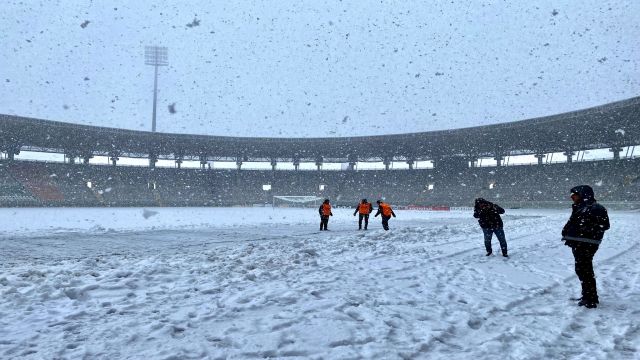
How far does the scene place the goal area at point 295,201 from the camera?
49938mm

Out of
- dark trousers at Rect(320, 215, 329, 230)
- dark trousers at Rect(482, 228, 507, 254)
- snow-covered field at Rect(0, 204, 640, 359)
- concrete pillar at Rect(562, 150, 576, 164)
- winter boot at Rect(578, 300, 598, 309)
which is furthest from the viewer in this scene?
concrete pillar at Rect(562, 150, 576, 164)

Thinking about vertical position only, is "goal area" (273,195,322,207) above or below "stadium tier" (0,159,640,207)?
below

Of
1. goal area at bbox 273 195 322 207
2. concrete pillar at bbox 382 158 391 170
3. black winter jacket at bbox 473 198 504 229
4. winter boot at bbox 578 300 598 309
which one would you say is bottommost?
goal area at bbox 273 195 322 207

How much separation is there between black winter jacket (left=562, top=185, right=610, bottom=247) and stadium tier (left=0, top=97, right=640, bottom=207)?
34275mm

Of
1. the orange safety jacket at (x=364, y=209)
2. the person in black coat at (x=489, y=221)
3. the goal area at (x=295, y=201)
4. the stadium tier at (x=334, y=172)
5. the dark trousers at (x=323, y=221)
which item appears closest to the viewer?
the person in black coat at (x=489, y=221)

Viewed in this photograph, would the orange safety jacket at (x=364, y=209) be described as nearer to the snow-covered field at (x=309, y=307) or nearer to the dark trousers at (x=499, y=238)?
the dark trousers at (x=499, y=238)

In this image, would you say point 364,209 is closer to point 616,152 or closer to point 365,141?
point 365,141

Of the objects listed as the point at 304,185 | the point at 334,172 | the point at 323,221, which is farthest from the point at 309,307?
the point at 334,172

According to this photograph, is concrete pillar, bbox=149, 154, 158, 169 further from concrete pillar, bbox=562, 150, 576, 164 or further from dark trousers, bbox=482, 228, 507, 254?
concrete pillar, bbox=562, 150, 576, 164

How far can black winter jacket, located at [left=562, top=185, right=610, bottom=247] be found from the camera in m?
4.69

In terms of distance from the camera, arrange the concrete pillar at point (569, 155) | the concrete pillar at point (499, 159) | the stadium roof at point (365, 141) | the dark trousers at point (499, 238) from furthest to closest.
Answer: the concrete pillar at point (499, 159)
the concrete pillar at point (569, 155)
the stadium roof at point (365, 141)
the dark trousers at point (499, 238)

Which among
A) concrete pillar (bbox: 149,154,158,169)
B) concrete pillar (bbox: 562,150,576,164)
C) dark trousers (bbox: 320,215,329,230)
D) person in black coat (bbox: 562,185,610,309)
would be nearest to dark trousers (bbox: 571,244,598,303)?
person in black coat (bbox: 562,185,610,309)

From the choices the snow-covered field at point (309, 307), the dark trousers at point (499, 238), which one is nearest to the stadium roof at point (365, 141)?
the dark trousers at point (499, 238)

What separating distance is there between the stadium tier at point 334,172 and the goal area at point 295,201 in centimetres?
134
